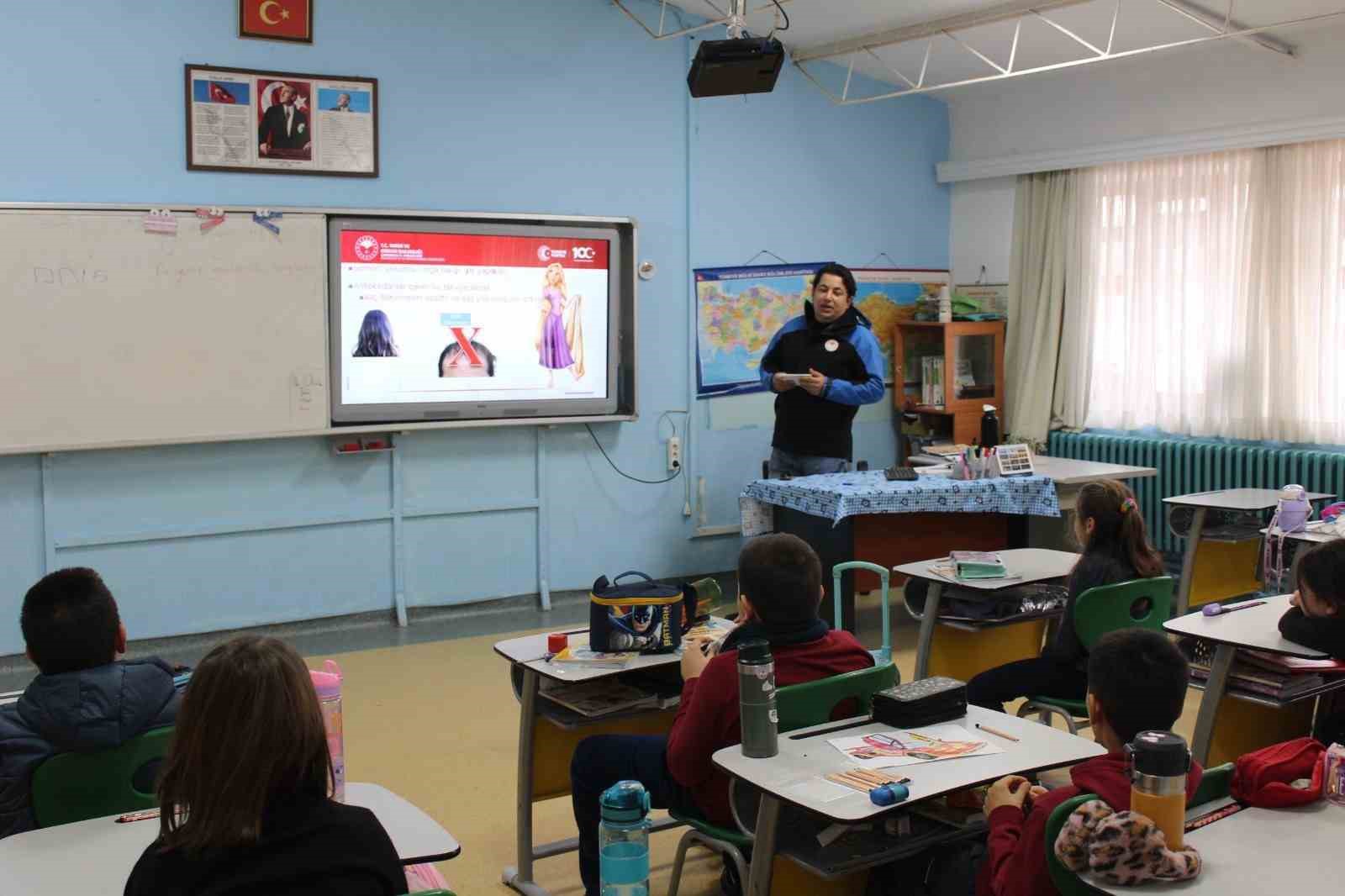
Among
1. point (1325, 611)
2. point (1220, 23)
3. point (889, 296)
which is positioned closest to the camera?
point (1325, 611)

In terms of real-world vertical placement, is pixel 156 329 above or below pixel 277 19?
below

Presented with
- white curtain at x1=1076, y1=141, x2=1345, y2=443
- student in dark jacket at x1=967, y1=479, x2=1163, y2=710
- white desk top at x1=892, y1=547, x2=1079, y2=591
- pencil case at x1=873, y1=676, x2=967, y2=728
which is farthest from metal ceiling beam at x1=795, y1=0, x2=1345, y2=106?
pencil case at x1=873, y1=676, x2=967, y2=728

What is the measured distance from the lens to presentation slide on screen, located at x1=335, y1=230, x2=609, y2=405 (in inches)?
243

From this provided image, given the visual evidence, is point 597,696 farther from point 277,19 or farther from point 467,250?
point 277,19

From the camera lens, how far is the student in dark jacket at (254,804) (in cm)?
160

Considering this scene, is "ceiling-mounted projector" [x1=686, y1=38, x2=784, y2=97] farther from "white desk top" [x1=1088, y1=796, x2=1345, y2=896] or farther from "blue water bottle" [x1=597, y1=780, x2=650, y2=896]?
"white desk top" [x1=1088, y1=796, x2=1345, y2=896]

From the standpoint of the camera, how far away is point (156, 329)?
569 centimetres

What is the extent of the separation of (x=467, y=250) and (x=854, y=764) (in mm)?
4543

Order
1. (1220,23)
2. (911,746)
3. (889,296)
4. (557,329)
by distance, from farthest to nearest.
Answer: (889,296) → (557,329) → (1220,23) → (911,746)

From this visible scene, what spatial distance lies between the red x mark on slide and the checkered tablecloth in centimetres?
157

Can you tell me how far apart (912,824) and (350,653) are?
3.88 meters

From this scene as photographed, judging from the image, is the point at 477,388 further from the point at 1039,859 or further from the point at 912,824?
the point at 1039,859

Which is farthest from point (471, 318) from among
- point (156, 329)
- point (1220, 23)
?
point (1220, 23)

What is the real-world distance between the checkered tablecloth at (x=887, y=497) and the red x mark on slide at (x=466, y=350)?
5.14ft
